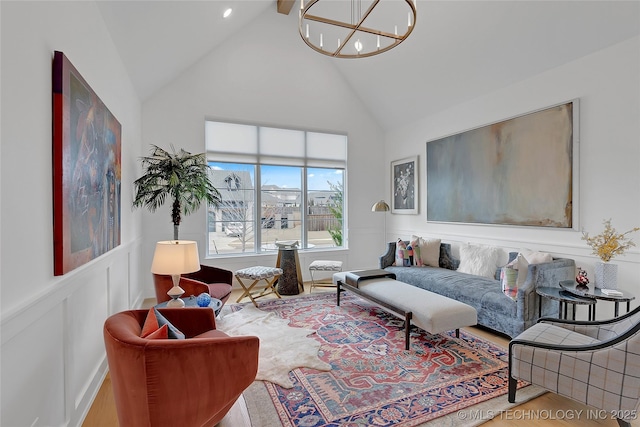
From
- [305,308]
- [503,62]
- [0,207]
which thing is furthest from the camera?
[305,308]

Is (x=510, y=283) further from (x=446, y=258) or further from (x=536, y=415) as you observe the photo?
(x=446, y=258)

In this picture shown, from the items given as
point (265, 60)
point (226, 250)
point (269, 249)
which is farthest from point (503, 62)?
point (226, 250)

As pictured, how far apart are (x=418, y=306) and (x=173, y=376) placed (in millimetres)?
2304

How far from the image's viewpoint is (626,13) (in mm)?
2951

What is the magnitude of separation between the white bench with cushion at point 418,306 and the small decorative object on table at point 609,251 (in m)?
1.14

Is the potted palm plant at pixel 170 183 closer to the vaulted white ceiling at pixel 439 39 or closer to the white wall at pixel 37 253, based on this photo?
the vaulted white ceiling at pixel 439 39

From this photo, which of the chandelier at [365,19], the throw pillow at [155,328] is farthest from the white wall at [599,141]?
the throw pillow at [155,328]

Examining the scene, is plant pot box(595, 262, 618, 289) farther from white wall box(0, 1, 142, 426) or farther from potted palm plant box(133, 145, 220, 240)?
potted palm plant box(133, 145, 220, 240)

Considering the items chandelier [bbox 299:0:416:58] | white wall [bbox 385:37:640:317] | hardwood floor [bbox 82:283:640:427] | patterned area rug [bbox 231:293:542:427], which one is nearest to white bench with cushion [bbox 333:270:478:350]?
patterned area rug [bbox 231:293:542:427]

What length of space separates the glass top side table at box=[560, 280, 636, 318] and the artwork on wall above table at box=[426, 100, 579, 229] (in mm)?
911

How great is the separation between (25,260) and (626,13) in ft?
16.1

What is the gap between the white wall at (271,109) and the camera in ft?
16.3

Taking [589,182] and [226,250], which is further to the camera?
[226,250]

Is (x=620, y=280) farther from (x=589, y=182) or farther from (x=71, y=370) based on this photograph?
(x=71, y=370)
